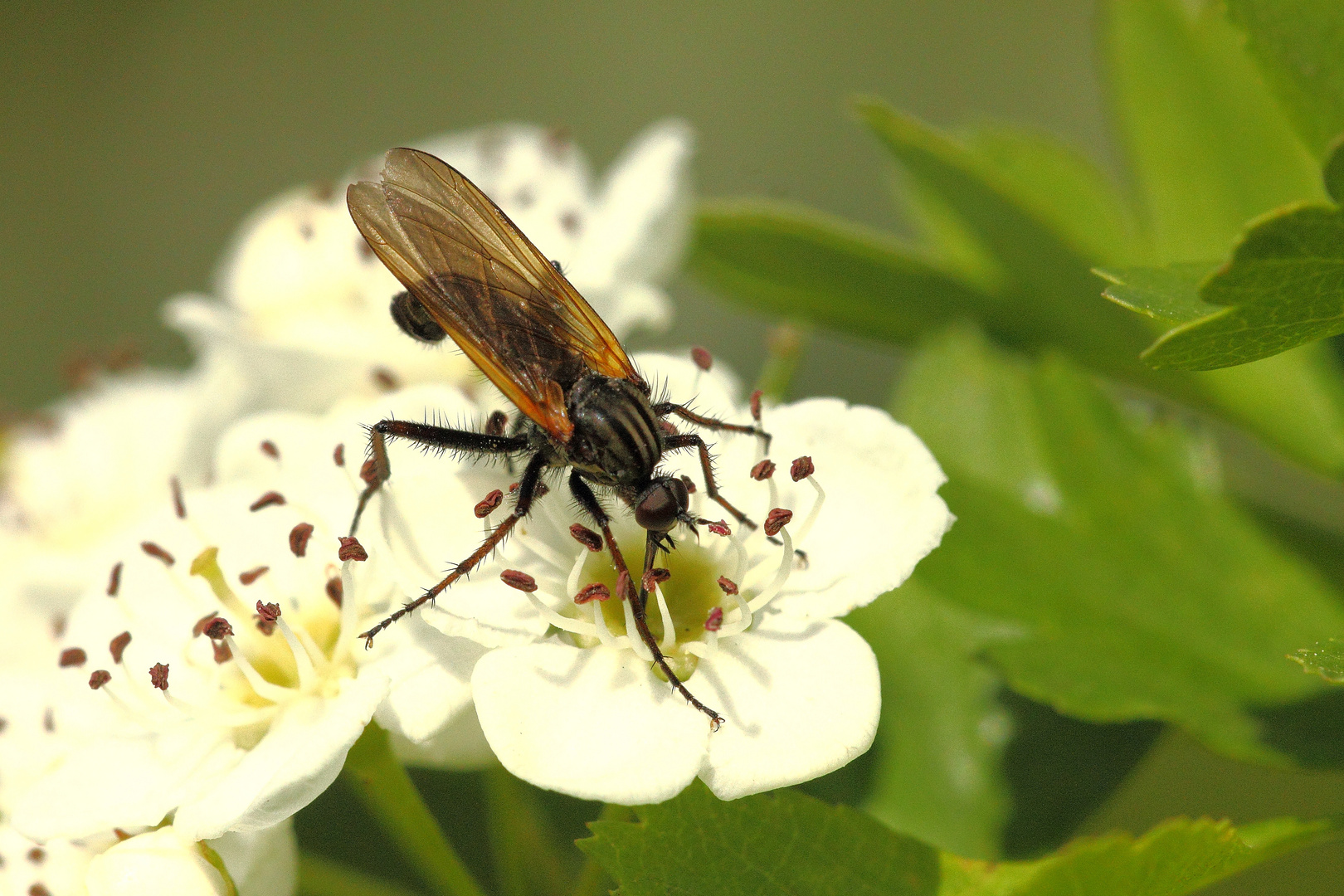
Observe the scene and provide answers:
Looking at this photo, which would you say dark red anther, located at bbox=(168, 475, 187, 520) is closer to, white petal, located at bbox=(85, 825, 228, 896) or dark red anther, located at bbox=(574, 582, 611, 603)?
white petal, located at bbox=(85, 825, 228, 896)

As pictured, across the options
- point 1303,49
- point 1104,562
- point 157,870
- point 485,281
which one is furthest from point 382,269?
point 1303,49

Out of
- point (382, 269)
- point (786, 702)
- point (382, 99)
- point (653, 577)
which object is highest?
point (382, 99)

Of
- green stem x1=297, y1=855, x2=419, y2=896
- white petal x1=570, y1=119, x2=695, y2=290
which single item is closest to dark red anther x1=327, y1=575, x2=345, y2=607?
green stem x1=297, y1=855, x2=419, y2=896

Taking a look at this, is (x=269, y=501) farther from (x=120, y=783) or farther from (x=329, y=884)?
(x=329, y=884)

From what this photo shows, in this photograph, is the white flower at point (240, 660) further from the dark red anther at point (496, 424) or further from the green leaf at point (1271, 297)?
the green leaf at point (1271, 297)

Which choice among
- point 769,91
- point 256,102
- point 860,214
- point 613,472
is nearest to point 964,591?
point 613,472

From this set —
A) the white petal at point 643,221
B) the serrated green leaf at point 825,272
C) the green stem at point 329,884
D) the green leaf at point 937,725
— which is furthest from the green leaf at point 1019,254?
the green stem at point 329,884

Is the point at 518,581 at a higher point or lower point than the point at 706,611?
higher
